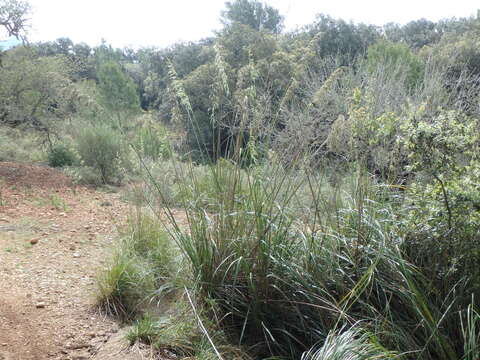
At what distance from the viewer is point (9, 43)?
8.71 metres

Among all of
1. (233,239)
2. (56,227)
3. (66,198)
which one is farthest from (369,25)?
(233,239)

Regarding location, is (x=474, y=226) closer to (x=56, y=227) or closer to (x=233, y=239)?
(x=233, y=239)

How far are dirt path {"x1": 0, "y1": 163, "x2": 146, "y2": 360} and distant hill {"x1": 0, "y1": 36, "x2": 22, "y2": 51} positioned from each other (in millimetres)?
3159

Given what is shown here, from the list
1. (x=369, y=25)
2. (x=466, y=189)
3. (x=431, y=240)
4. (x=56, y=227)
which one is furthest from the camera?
(x=369, y=25)

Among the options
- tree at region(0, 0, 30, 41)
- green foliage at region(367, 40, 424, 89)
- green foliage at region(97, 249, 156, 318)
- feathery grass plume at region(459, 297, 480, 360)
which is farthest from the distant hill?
feathery grass plume at region(459, 297, 480, 360)

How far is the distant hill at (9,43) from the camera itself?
8194 mm

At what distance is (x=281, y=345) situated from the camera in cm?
256

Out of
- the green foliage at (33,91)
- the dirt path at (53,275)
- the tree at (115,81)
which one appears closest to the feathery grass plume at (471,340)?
the dirt path at (53,275)

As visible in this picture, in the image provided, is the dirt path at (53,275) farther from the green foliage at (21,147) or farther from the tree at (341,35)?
the tree at (341,35)

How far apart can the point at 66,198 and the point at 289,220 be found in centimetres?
475

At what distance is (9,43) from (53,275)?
6.82 metres

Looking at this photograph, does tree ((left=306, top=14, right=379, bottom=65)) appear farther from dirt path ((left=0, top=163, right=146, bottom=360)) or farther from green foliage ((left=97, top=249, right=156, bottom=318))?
green foliage ((left=97, top=249, right=156, bottom=318))

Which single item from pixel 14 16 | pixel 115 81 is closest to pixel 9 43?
pixel 14 16

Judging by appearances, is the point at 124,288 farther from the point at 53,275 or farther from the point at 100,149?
the point at 100,149
